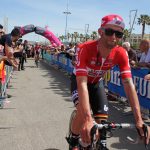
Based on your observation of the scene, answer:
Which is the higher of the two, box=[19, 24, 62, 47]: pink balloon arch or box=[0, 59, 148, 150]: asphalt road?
box=[19, 24, 62, 47]: pink balloon arch

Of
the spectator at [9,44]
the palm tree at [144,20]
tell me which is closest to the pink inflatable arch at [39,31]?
the spectator at [9,44]

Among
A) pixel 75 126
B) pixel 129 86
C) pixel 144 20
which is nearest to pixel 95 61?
pixel 129 86

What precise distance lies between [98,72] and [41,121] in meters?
3.86

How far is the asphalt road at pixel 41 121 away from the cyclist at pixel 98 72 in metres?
1.72

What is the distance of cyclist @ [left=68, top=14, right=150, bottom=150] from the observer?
333 cm

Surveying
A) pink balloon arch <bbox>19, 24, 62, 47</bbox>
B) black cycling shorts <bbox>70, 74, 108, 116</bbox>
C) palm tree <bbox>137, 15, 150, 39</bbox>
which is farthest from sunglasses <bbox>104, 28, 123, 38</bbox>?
palm tree <bbox>137, 15, 150, 39</bbox>

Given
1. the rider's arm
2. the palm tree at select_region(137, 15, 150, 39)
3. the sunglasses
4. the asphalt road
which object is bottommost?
the asphalt road

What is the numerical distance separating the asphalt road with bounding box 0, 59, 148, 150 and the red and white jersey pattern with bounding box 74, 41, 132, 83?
223 centimetres

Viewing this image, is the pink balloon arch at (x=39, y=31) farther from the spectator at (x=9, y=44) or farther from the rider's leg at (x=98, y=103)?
the rider's leg at (x=98, y=103)

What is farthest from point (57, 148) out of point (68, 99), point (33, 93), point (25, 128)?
point (33, 93)

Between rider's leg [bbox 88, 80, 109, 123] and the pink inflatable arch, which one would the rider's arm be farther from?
the pink inflatable arch

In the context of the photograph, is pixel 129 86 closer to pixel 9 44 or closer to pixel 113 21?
pixel 113 21

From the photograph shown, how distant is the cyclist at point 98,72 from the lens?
3328 millimetres

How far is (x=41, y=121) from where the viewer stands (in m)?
7.69
